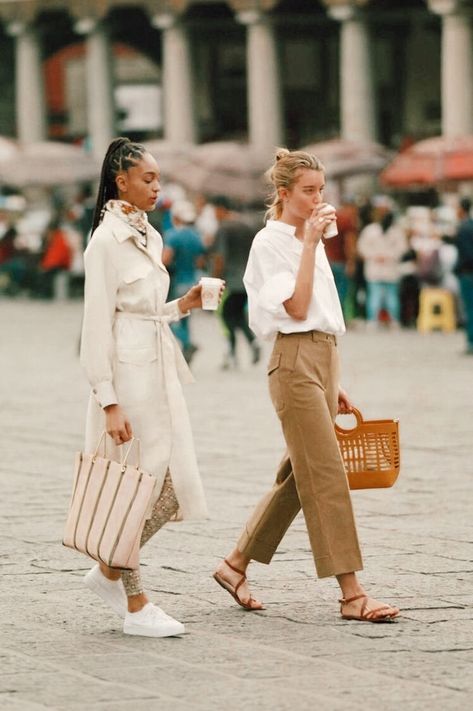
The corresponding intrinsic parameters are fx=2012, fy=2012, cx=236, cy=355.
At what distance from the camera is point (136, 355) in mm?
6570

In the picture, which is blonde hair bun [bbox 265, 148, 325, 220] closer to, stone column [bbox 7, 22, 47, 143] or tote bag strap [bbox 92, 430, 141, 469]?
tote bag strap [bbox 92, 430, 141, 469]

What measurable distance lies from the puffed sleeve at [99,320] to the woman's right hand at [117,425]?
0.09 feet

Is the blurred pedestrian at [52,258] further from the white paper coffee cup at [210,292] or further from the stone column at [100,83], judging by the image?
the white paper coffee cup at [210,292]

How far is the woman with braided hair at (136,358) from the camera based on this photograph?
6.52 meters

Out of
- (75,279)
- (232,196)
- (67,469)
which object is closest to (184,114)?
(75,279)

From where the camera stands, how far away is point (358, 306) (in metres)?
26.6

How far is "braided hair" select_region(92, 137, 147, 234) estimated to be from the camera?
6.61m

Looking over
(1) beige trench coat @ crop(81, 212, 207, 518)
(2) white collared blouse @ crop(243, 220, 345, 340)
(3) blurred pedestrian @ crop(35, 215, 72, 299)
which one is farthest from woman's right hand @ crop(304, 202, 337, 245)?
(3) blurred pedestrian @ crop(35, 215, 72, 299)

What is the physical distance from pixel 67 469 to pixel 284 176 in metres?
4.83

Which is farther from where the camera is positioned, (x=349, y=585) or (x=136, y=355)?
(x=349, y=585)

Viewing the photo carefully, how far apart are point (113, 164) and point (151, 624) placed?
1.51 metres

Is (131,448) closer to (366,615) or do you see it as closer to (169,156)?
(366,615)

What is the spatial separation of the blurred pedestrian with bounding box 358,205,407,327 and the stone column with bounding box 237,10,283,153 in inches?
684

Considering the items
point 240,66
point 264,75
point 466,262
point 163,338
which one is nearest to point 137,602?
point 163,338
